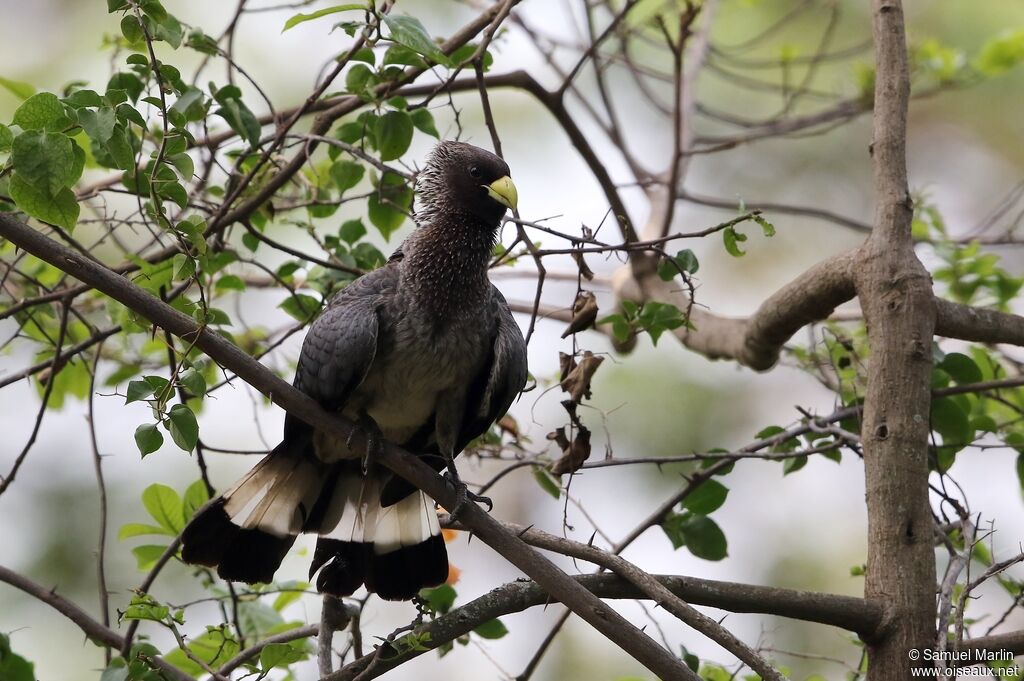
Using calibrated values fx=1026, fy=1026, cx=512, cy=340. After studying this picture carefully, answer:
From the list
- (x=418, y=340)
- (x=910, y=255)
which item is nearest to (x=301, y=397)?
(x=418, y=340)

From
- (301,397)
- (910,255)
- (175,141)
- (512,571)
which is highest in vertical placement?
(512,571)

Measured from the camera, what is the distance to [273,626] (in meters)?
3.31

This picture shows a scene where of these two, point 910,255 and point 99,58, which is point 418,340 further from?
point 99,58

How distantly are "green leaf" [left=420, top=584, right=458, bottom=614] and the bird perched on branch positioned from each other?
163 millimetres

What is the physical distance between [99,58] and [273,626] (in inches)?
186

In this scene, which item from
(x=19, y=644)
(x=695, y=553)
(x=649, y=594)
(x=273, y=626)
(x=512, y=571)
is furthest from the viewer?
(x=512, y=571)

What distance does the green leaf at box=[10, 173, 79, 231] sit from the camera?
2094mm

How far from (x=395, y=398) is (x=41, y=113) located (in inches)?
50.6

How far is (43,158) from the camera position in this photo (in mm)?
2049

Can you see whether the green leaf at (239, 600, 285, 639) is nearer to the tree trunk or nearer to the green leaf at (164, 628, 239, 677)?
the green leaf at (164, 628, 239, 677)

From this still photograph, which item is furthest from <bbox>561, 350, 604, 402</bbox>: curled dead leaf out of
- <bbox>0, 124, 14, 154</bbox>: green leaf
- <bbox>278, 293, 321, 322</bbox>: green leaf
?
<bbox>0, 124, 14, 154</bbox>: green leaf

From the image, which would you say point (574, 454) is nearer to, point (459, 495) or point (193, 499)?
point (459, 495)

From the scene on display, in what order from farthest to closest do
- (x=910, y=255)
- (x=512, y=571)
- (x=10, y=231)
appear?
(x=512, y=571), (x=910, y=255), (x=10, y=231)

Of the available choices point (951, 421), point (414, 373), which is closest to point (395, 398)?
point (414, 373)
